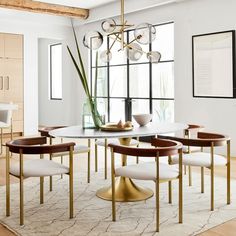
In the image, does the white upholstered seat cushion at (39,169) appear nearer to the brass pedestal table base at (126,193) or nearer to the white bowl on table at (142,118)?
the brass pedestal table base at (126,193)

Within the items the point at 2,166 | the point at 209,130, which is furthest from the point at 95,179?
the point at 209,130

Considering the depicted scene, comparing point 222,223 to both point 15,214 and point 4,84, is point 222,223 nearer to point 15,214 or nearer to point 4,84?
point 15,214

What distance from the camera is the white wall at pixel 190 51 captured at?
5414 mm

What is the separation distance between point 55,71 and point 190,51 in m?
4.65

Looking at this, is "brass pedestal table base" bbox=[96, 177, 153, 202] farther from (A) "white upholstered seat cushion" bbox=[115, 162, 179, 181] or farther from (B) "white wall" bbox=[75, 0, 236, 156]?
(B) "white wall" bbox=[75, 0, 236, 156]

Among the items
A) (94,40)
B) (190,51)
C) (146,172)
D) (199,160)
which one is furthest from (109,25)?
(190,51)

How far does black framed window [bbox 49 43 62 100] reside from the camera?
9461 millimetres

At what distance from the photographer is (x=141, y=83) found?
7059 millimetres

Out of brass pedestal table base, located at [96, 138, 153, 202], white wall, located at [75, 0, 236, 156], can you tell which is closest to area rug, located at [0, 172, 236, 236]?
brass pedestal table base, located at [96, 138, 153, 202]

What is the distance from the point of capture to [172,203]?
320 centimetres

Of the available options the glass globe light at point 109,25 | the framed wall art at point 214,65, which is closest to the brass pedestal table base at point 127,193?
the glass globe light at point 109,25

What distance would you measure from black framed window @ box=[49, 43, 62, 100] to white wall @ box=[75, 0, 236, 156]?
3569mm

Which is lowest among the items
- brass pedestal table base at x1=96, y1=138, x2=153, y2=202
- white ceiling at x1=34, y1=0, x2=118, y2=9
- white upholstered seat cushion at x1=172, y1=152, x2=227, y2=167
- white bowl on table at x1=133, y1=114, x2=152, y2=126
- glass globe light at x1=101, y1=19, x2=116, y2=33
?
brass pedestal table base at x1=96, y1=138, x2=153, y2=202

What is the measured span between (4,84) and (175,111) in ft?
12.0
